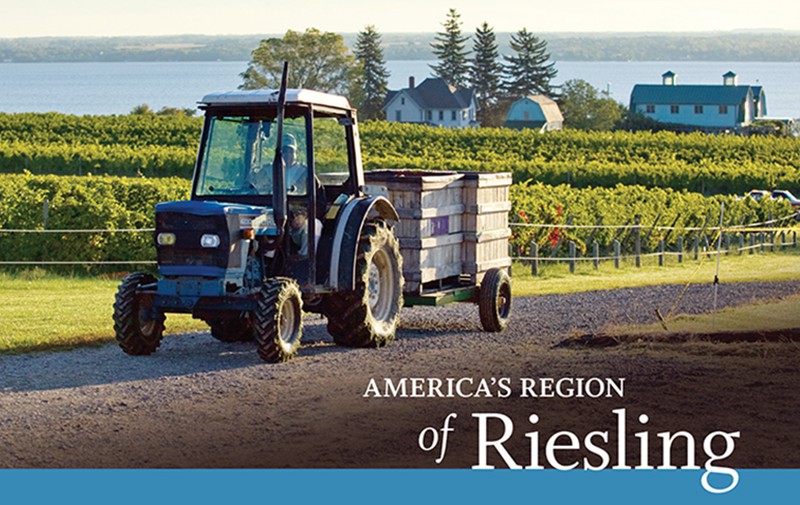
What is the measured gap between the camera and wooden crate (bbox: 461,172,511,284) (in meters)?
15.8

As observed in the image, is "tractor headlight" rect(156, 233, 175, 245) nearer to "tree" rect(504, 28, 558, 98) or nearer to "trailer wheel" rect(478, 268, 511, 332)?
"trailer wheel" rect(478, 268, 511, 332)

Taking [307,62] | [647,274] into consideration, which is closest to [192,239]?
[647,274]

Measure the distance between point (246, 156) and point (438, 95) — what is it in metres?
109

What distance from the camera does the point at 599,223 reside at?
114 feet

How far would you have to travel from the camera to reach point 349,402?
11.5 metres

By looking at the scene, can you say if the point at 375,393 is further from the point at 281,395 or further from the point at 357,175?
the point at 357,175

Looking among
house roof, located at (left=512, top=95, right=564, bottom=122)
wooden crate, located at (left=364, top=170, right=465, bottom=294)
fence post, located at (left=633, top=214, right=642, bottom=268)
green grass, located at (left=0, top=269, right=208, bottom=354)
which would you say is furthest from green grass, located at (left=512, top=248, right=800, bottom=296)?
house roof, located at (left=512, top=95, right=564, bottom=122)

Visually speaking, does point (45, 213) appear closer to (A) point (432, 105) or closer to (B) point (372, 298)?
(B) point (372, 298)

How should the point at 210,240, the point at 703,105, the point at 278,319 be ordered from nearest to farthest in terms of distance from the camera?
the point at 210,240 < the point at 278,319 < the point at 703,105

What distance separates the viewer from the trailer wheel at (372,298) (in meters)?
13.9

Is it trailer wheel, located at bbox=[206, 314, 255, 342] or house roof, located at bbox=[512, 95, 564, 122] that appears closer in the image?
trailer wheel, located at bbox=[206, 314, 255, 342]

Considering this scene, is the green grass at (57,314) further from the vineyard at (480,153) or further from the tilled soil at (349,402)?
the vineyard at (480,153)

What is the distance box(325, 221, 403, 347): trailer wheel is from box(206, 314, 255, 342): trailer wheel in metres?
1.34

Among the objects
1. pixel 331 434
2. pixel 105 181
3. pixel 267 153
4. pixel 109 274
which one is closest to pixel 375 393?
pixel 331 434
